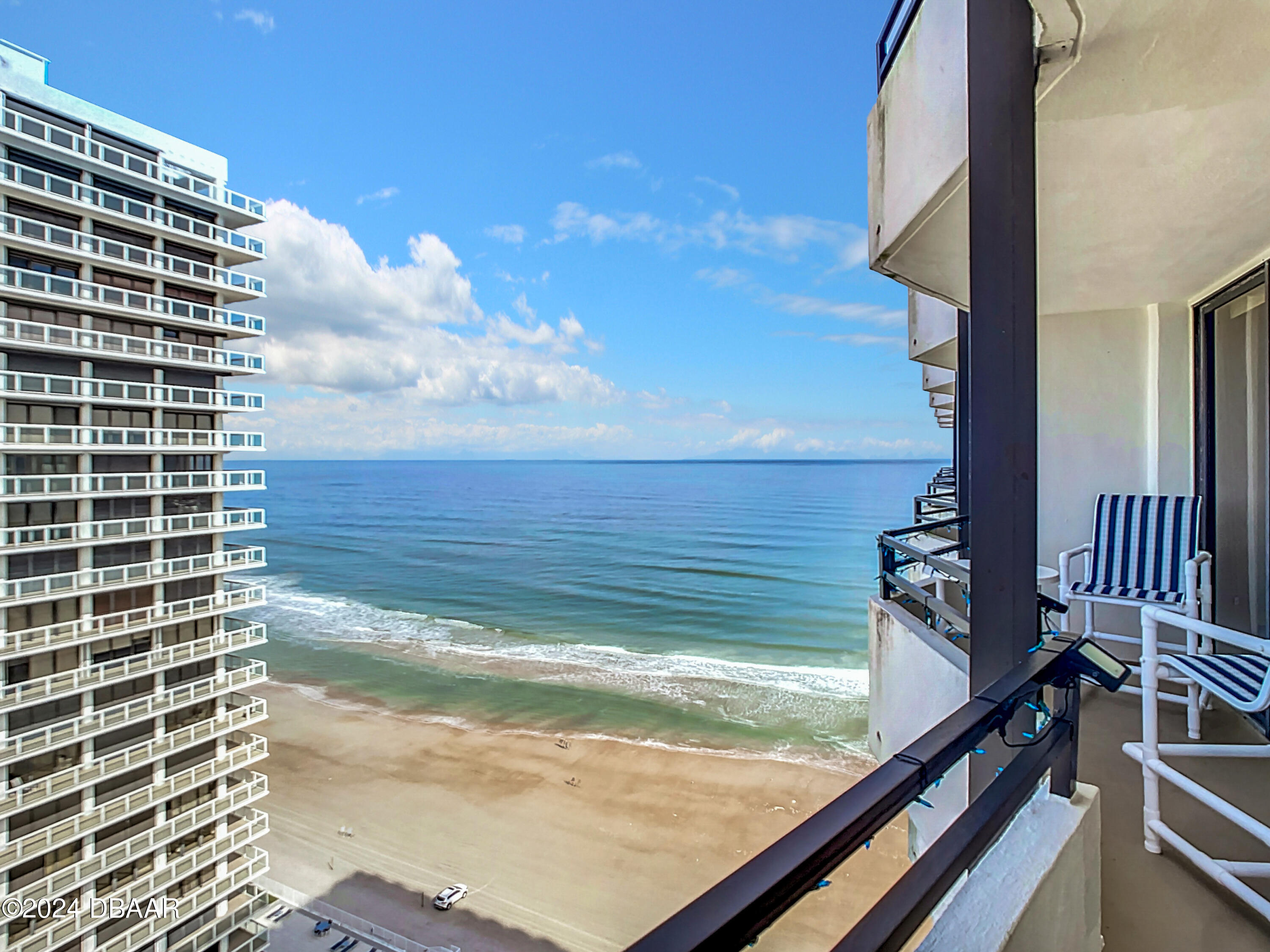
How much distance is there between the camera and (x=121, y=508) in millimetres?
8094

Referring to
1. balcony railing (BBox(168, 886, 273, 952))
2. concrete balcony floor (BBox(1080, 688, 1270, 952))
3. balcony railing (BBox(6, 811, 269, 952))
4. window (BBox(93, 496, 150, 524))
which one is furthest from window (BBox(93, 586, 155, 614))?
concrete balcony floor (BBox(1080, 688, 1270, 952))

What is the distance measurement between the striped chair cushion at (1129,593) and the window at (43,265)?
11633 millimetres

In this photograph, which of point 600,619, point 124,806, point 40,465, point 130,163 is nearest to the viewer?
point 40,465

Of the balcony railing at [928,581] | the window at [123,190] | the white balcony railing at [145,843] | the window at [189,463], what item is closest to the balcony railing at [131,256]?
the window at [123,190]

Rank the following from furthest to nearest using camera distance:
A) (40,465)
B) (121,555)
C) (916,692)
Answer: (121,555) → (40,465) → (916,692)

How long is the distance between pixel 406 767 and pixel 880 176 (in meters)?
13.4

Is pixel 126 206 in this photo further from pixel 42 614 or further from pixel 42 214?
pixel 42 614

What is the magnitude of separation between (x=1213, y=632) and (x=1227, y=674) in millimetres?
427

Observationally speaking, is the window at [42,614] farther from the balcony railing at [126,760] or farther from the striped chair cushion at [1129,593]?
the striped chair cushion at [1129,593]

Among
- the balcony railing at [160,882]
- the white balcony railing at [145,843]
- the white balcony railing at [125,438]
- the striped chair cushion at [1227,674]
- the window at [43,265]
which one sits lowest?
the balcony railing at [160,882]

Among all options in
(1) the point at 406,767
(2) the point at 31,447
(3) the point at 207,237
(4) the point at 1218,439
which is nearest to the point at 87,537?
(2) the point at 31,447

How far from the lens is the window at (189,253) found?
8.83m

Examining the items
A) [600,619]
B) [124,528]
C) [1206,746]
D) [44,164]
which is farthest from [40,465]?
[600,619]

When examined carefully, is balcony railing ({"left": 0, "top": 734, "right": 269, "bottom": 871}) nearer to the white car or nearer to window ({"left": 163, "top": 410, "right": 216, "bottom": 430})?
the white car
